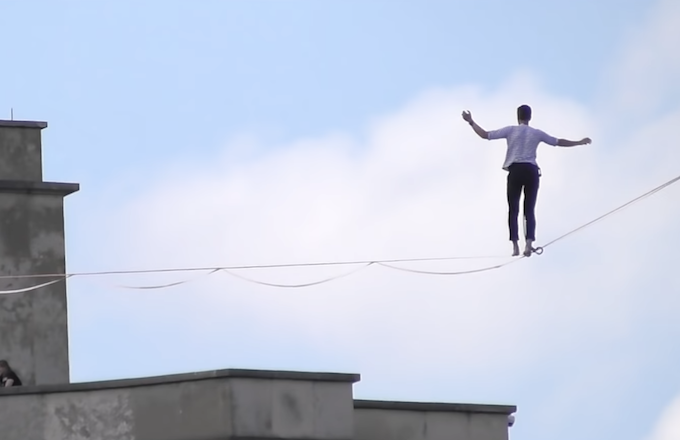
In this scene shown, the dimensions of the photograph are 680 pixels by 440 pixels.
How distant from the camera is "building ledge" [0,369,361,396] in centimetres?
4491

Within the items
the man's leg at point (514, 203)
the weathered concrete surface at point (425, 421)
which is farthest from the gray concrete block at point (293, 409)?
the man's leg at point (514, 203)

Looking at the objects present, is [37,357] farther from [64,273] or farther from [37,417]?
[37,417]

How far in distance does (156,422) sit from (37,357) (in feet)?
19.9

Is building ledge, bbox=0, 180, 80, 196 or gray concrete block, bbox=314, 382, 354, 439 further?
building ledge, bbox=0, 180, 80, 196

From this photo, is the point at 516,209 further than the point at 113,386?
No

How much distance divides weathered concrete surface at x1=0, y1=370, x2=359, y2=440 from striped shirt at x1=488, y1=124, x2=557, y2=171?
17.2ft

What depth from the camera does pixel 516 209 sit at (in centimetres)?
4216

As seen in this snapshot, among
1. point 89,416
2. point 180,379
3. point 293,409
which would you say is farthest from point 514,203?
point 89,416

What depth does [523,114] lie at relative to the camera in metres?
42.3

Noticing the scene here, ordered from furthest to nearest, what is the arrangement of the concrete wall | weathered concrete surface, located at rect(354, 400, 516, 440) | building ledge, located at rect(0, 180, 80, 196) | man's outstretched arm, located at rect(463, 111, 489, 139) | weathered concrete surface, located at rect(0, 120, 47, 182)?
weathered concrete surface, located at rect(0, 120, 47, 182)
building ledge, located at rect(0, 180, 80, 196)
the concrete wall
weathered concrete surface, located at rect(354, 400, 516, 440)
man's outstretched arm, located at rect(463, 111, 489, 139)

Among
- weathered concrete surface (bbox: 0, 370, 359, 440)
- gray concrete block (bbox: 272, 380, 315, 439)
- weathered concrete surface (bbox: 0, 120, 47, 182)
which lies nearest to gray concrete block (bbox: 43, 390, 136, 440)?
weathered concrete surface (bbox: 0, 370, 359, 440)

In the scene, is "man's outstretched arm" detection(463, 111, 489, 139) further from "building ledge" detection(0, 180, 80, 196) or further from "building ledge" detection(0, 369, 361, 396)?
"building ledge" detection(0, 180, 80, 196)

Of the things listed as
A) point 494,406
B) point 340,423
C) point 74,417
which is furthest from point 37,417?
point 494,406

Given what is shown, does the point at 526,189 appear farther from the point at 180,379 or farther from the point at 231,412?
the point at 180,379
